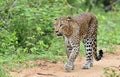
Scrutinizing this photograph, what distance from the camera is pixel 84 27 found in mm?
10969

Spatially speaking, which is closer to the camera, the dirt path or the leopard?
the dirt path

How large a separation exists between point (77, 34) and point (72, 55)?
1.57 ft

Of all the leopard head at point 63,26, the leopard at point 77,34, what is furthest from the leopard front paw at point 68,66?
the leopard head at point 63,26

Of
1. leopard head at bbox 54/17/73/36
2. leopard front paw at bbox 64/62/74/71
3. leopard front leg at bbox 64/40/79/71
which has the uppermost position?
leopard head at bbox 54/17/73/36

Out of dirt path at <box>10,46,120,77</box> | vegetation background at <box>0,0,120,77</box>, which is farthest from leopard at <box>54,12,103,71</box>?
vegetation background at <box>0,0,120,77</box>

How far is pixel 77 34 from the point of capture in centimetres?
1066

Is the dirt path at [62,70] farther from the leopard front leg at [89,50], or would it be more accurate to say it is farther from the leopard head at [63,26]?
the leopard head at [63,26]

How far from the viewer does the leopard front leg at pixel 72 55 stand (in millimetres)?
10422

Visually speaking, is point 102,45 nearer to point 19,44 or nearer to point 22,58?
point 19,44

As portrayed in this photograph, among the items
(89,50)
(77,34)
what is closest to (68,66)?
(77,34)

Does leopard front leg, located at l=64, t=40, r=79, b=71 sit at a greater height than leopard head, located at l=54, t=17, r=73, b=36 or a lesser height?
lesser

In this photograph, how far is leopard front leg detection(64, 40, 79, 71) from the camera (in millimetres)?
10422

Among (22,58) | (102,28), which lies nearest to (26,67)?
(22,58)

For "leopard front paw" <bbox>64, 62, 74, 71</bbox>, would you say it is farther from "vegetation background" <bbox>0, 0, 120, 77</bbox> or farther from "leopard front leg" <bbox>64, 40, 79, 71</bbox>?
"vegetation background" <bbox>0, 0, 120, 77</bbox>
